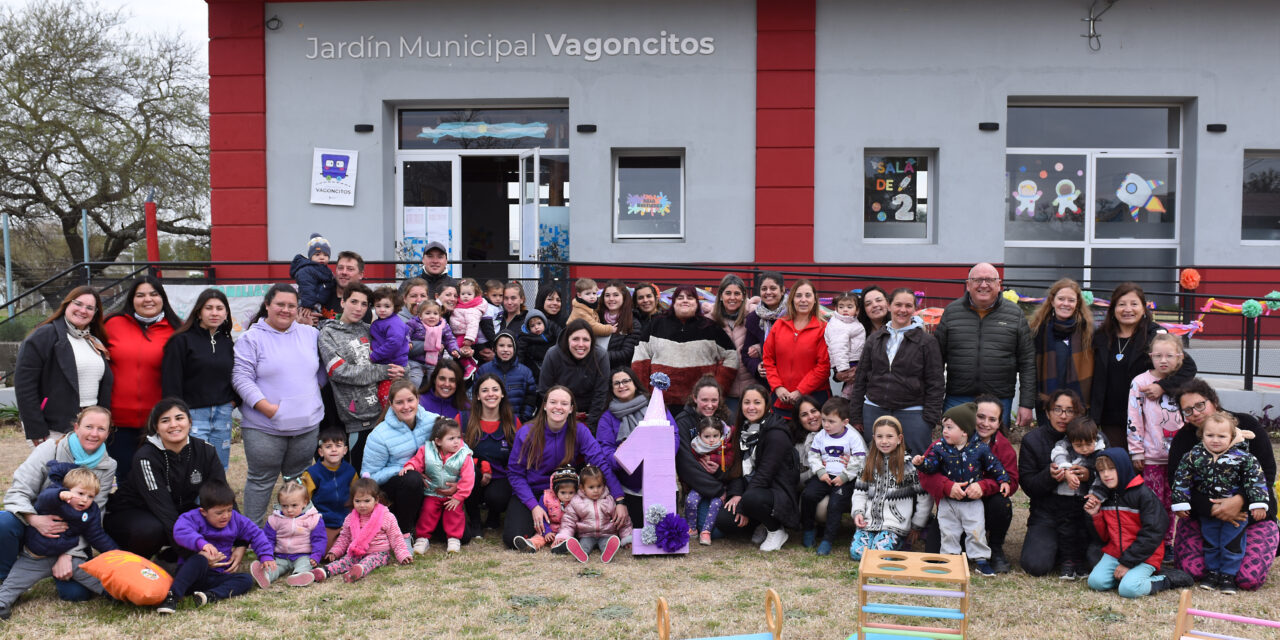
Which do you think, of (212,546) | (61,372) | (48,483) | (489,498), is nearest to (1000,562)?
(489,498)

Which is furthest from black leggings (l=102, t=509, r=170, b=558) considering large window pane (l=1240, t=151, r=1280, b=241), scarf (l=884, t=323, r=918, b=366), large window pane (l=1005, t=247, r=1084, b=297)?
large window pane (l=1240, t=151, r=1280, b=241)

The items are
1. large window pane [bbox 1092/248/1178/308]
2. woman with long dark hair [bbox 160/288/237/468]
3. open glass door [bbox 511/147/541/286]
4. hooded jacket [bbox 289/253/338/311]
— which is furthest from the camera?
open glass door [bbox 511/147/541/286]

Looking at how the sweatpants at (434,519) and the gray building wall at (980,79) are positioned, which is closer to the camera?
the sweatpants at (434,519)

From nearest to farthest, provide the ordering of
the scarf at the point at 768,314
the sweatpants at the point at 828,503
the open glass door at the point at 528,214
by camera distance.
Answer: the sweatpants at the point at 828,503, the scarf at the point at 768,314, the open glass door at the point at 528,214

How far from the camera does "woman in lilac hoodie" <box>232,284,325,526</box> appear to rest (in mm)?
5660

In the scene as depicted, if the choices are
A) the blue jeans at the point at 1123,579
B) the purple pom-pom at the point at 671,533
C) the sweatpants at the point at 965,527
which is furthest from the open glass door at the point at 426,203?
the blue jeans at the point at 1123,579

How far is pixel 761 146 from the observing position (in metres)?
11.7

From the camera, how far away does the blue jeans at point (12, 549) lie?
465 cm

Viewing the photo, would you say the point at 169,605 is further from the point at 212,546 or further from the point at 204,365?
the point at 204,365

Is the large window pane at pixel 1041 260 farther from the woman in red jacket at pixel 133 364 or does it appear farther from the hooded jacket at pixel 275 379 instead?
the woman in red jacket at pixel 133 364

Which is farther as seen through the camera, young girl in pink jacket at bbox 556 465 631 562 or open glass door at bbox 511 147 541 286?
open glass door at bbox 511 147 541 286

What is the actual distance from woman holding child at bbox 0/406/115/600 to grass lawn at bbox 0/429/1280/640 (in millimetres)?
185

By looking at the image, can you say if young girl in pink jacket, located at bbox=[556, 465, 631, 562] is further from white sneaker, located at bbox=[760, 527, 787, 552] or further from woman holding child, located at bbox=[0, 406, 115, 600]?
woman holding child, located at bbox=[0, 406, 115, 600]

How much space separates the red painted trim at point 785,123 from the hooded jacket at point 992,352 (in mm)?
5837
